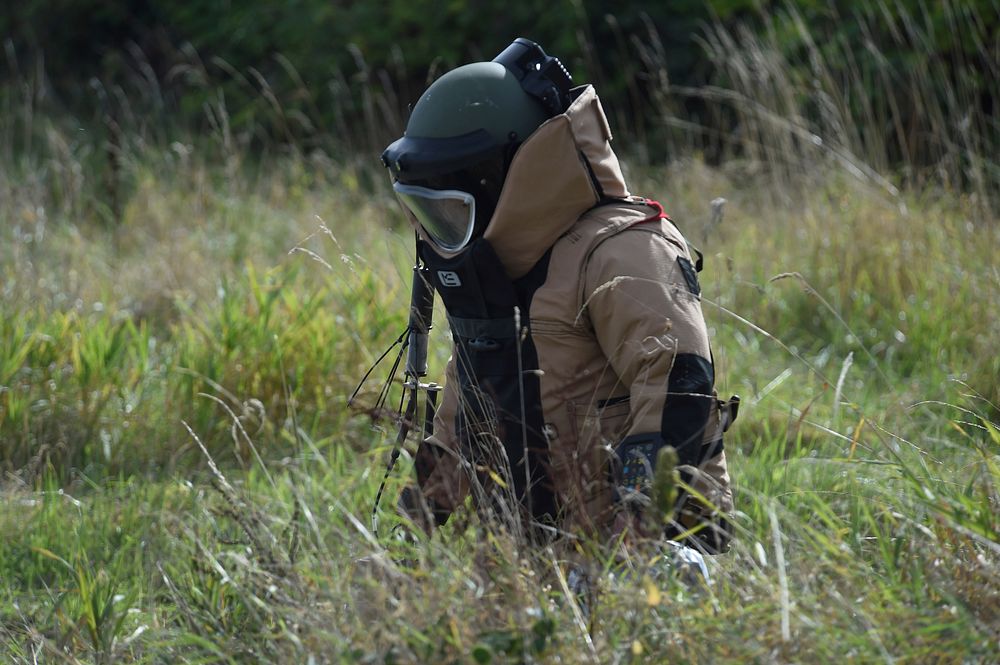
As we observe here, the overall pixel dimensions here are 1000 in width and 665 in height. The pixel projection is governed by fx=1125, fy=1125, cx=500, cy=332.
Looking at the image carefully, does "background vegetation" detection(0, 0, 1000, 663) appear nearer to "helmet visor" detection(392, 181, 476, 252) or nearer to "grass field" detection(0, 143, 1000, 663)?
"grass field" detection(0, 143, 1000, 663)

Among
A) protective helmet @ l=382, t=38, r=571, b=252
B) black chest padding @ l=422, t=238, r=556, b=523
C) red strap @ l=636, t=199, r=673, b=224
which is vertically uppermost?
protective helmet @ l=382, t=38, r=571, b=252

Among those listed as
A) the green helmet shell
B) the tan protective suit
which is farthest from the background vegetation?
the green helmet shell

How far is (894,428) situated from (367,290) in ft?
6.31

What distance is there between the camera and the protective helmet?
2.27 meters

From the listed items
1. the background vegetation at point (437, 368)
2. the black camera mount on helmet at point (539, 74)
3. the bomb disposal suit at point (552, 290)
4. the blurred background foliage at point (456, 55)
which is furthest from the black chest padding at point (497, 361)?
the blurred background foliage at point (456, 55)

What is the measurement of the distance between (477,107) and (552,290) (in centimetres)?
40

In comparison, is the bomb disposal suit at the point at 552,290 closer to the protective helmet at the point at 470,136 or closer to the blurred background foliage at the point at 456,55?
the protective helmet at the point at 470,136

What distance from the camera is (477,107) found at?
2.28 meters

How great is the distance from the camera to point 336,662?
1.82m

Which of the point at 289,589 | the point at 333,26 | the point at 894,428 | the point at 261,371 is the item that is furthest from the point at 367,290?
the point at 333,26

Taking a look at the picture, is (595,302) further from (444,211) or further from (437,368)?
(437,368)

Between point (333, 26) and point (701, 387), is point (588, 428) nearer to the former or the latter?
point (701, 387)

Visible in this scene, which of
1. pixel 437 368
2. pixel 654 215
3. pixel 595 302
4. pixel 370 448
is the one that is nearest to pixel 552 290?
pixel 595 302

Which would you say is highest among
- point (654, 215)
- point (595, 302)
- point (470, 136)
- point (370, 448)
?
point (470, 136)
